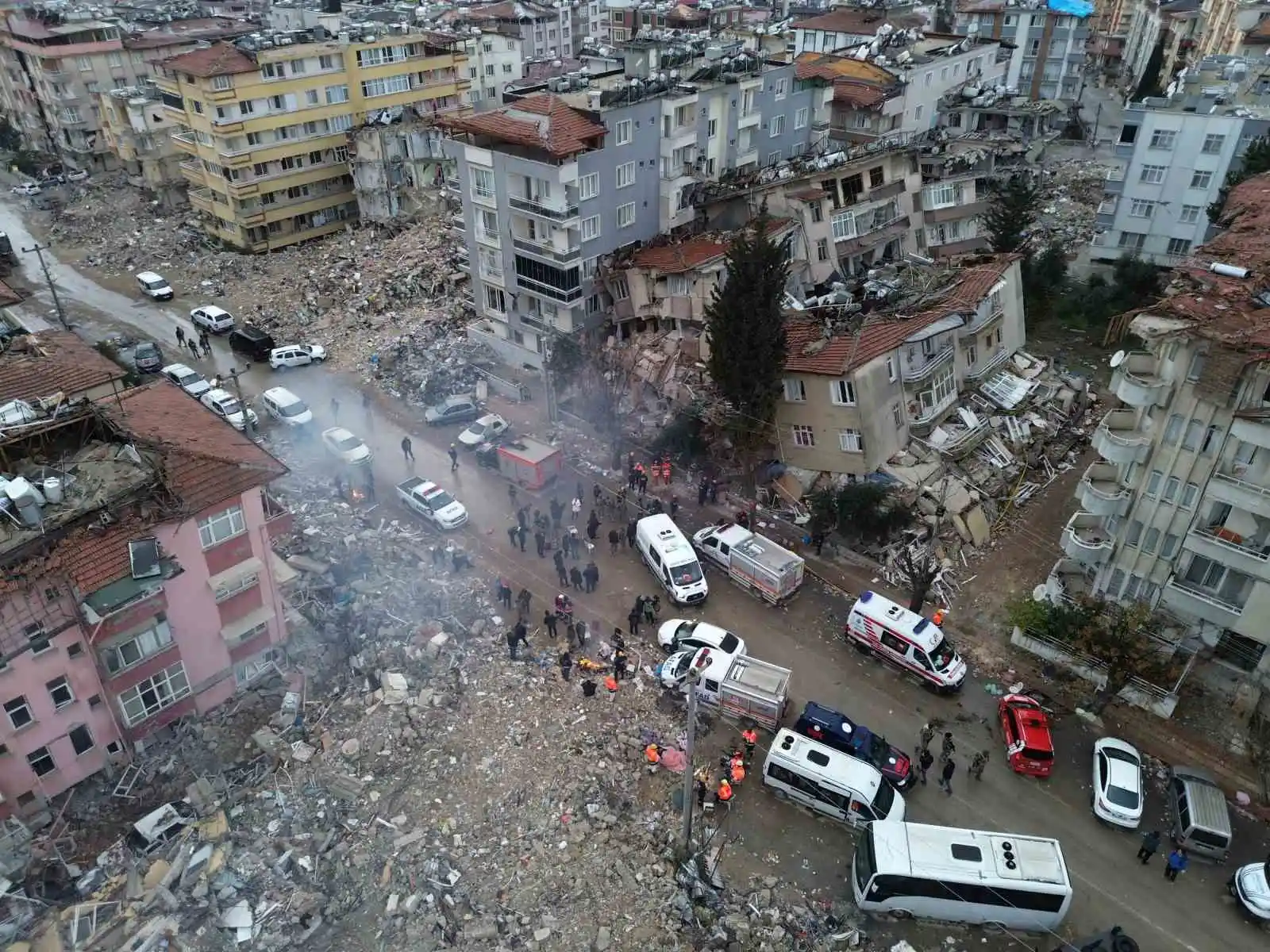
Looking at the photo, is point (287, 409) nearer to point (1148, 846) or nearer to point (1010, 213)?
point (1148, 846)

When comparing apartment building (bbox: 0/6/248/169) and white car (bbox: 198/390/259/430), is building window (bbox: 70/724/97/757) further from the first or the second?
apartment building (bbox: 0/6/248/169)

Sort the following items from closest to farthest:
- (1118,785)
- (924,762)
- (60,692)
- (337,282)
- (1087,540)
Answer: (60,692) → (1118,785) → (924,762) → (1087,540) → (337,282)

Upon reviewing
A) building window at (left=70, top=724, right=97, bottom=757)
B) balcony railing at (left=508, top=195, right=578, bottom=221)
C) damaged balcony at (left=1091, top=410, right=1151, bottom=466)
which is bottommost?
building window at (left=70, top=724, right=97, bottom=757)

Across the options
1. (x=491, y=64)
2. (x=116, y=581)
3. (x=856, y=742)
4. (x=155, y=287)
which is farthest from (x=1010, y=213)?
(x=155, y=287)

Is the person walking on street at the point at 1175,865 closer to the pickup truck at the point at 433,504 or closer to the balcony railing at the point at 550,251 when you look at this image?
the pickup truck at the point at 433,504

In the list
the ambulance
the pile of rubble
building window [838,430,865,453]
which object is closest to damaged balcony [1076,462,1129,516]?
the ambulance
